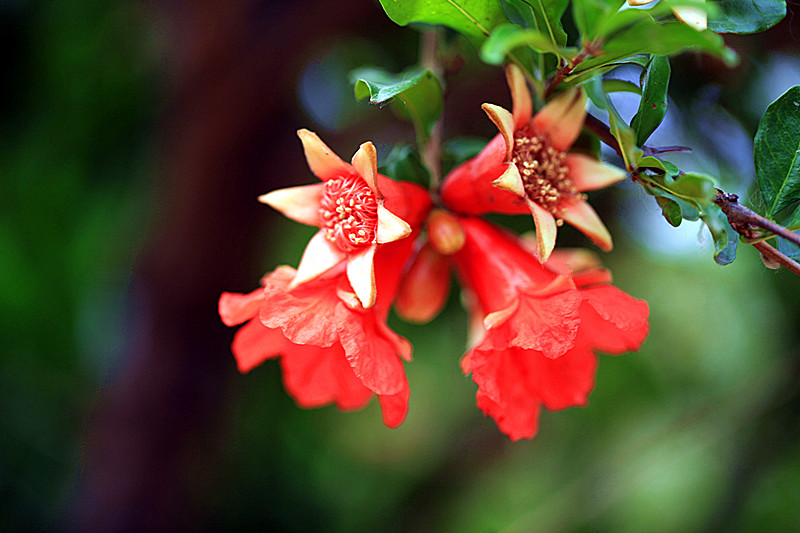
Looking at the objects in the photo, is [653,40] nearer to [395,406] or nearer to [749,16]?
[749,16]

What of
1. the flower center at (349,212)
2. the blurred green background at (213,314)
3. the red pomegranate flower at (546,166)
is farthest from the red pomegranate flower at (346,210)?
the blurred green background at (213,314)

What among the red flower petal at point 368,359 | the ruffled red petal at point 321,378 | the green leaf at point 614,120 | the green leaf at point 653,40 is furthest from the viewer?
the ruffled red petal at point 321,378

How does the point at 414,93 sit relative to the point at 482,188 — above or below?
above

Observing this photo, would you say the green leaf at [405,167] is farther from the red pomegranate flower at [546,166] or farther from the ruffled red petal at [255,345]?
the ruffled red petal at [255,345]

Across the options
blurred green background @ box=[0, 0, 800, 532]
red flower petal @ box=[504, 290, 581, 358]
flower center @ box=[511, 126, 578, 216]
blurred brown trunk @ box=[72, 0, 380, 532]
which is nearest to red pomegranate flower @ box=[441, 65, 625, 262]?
flower center @ box=[511, 126, 578, 216]

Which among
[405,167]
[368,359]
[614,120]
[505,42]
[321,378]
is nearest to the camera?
[505,42]

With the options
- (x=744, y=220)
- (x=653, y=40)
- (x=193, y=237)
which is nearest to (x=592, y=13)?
(x=653, y=40)

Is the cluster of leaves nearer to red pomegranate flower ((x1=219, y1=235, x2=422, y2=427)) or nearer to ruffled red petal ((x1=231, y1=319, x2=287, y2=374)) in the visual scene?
red pomegranate flower ((x1=219, y1=235, x2=422, y2=427))
